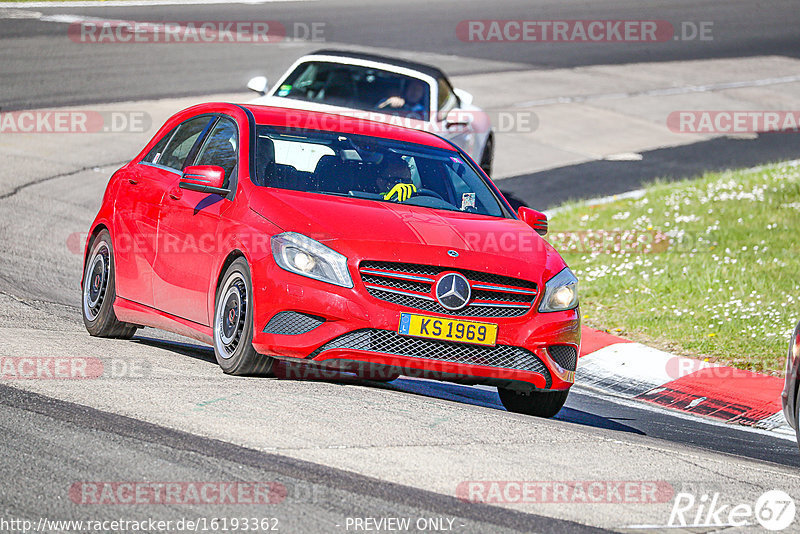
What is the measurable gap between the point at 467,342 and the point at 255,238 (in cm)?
134

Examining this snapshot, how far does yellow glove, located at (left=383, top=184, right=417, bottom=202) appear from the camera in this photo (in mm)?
8320

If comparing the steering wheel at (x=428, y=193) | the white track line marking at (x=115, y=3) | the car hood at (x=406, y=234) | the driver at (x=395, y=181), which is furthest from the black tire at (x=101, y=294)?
the white track line marking at (x=115, y=3)

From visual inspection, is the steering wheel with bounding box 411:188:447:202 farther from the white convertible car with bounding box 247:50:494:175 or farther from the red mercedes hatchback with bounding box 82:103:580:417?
the white convertible car with bounding box 247:50:494:175

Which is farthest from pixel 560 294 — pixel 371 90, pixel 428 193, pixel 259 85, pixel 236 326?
pixel 259 85

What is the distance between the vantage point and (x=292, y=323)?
723 centimetres

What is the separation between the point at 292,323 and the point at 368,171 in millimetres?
1519

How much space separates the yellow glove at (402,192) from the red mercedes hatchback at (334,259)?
10 mm

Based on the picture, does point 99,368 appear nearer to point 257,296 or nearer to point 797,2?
point 257,296

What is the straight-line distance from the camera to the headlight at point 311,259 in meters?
7.23

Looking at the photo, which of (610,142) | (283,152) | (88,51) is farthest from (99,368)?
(88,51)

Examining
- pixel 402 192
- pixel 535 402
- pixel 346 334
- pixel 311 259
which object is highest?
pixel 402 192

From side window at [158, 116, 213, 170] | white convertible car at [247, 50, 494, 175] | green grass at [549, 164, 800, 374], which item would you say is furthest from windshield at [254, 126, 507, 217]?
white convertible car at [247, 50, 494, 175]

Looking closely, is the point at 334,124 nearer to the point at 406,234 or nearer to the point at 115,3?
the point at 406,234

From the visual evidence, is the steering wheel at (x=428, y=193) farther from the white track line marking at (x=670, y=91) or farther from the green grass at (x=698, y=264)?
the white track line marking at (x=670, y=91)
